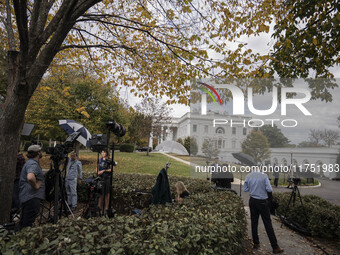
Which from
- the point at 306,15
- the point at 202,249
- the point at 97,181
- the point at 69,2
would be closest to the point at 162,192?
the point at 97,181

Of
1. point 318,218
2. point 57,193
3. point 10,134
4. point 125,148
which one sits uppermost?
point 10,134

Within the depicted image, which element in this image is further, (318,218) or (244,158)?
(318,218)

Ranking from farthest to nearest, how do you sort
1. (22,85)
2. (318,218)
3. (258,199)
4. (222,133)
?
(318,218)
(258,199)
(222,133)
(22,85)

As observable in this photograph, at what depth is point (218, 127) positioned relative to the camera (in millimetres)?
4266

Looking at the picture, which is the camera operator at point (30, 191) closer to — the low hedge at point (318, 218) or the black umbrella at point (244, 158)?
the black umbrella at point (244, 158)

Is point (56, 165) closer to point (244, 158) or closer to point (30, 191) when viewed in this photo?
point (30, 191)

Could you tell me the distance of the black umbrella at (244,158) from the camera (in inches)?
165

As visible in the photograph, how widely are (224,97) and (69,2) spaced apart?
3513mm

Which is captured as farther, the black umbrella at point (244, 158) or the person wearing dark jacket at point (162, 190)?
the person wearing dark jacket at point (162, 190)

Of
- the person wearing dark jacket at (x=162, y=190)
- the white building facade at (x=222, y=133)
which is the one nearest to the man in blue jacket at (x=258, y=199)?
the white building facade at (x=222, y=133)

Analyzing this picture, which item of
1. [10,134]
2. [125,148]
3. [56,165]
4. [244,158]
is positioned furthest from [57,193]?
[125,148]

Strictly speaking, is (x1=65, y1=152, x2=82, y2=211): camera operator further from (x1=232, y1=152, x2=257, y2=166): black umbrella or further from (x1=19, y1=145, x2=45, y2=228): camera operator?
(x1=232, y1=152, x2=257, y2=166): black umbrella

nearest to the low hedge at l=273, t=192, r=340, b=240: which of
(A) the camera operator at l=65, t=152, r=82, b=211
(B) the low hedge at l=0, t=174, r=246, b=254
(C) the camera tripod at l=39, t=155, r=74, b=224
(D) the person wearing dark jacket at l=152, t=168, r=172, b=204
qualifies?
(B) the low hedge at l=0, t=174, r=246, b=254

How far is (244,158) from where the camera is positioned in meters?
4.26
